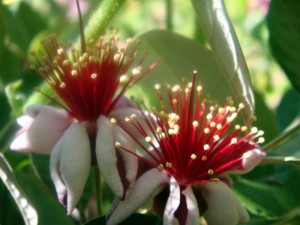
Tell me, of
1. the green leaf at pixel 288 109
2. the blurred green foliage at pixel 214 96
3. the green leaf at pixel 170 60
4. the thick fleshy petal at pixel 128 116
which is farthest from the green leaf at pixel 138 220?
the green leaf at pixel 288 109

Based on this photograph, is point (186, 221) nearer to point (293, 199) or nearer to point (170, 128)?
point (170, 128)

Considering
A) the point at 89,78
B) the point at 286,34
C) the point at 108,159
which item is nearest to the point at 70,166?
the point at 108,159

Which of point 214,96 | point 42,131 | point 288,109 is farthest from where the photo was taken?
point 288,109

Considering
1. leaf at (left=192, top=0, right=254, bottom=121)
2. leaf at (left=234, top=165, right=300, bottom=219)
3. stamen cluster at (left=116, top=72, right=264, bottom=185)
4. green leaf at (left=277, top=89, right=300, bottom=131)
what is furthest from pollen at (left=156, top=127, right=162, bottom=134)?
green leaf at (left=277, top=89, right=300, bottom=131)

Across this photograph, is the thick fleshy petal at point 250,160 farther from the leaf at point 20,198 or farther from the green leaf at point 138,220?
the leaf at point 20,198

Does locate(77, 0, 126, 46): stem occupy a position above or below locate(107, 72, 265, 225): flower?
above

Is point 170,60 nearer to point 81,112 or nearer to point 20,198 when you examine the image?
point 81,112

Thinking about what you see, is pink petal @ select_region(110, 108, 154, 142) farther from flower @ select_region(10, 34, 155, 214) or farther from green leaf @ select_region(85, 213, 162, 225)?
green leaf @ select_region(85, 213, 162, 225)
